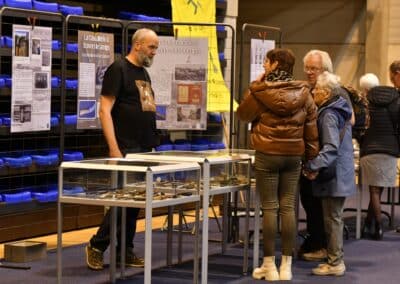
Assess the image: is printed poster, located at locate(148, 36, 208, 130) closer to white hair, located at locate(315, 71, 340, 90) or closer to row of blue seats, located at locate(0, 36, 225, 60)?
row of blue seats, located at locate(0, 36, 225, 60)

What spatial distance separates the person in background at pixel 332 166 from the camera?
6.30 m

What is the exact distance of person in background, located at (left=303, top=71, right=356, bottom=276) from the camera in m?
6.30

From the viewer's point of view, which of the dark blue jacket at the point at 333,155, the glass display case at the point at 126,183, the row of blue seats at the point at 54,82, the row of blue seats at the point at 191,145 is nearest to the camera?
the glass display case at the point at 126,183

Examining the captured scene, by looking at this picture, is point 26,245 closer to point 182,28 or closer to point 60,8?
point 60,8

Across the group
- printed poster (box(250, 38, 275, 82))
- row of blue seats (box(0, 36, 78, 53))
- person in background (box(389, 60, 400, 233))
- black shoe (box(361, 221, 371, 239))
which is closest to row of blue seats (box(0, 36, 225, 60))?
row of blue seats (box(0, 36, 78, 53))

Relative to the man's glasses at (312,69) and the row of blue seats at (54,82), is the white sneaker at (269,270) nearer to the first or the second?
the man's glasses at (312,69)

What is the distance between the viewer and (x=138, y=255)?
6965 millimetres

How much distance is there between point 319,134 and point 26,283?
2.20m

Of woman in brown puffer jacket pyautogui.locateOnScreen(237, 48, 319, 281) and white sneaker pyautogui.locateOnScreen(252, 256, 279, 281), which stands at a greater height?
woman in brown puffer jacket pyautogui.locateOnScreen(237, 48, 319, 281)

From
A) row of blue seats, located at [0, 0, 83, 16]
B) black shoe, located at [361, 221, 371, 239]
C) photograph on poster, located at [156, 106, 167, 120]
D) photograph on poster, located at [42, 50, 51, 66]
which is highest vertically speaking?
row of blue seats, located at [0, 0, 83, 16]

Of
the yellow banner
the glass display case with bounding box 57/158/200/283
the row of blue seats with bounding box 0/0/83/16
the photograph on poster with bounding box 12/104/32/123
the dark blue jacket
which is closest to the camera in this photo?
the glass display case with bounding box 57/158/200/283

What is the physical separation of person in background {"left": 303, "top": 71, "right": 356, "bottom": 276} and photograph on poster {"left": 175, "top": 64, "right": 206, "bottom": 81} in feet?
5.55

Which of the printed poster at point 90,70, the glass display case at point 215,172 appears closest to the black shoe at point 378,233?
the glass display case at point 215,172

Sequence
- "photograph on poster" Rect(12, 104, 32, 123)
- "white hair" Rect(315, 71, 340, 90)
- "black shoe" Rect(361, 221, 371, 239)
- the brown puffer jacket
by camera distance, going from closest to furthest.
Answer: the brown puffer jacket, "white hair" Rect(315, 71, 340, 90), "photograph on poster" Rect(12, 104, 32, 123), "black shoe" Rect(361, 221, 371, 239)
